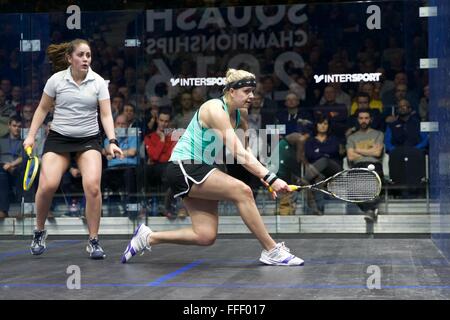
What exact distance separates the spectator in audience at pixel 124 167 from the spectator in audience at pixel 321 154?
1.64m

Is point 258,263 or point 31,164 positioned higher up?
point 31,164

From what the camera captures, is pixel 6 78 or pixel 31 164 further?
pixel 6 78

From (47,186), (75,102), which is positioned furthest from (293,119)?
(47,186)

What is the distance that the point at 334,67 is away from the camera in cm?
859

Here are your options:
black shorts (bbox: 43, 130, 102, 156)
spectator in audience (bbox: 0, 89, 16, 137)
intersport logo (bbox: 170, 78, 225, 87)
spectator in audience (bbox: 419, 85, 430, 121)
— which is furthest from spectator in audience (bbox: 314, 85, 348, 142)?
black shorts (bbox: 43, 130, 102, 156)

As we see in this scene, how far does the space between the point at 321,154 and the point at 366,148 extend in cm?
42

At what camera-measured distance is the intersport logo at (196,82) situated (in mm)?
8680

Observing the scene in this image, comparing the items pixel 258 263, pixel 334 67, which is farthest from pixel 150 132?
pixel 258 263

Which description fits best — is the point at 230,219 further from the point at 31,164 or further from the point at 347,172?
the point at 347,172

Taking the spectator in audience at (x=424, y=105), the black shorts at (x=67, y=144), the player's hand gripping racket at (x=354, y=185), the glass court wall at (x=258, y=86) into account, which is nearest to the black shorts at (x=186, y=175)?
the player's hand gripping racket at (x=354, y=185)

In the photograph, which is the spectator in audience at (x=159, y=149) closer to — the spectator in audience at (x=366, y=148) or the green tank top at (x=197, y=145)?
the spectator in audience at (x=366, y=148)

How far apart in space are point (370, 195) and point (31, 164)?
2284mm

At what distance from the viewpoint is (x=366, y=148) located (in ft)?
28.3
